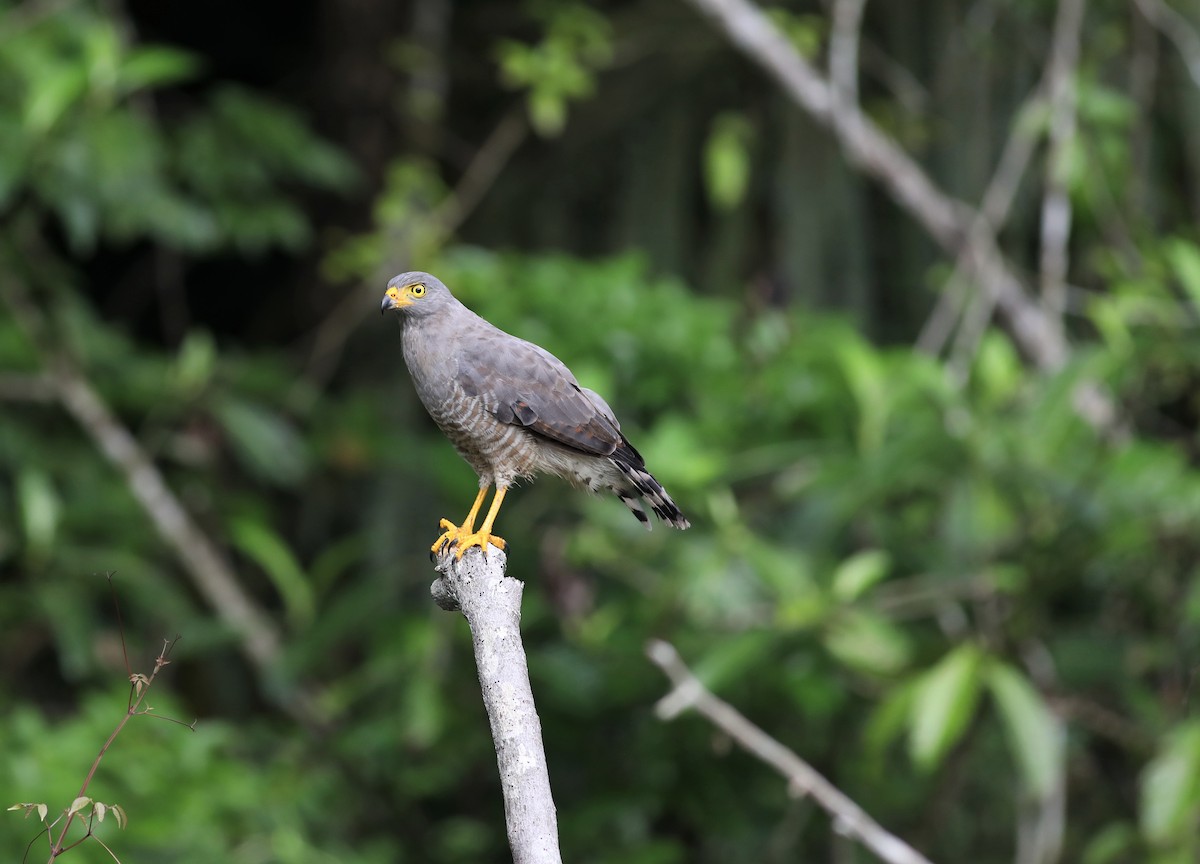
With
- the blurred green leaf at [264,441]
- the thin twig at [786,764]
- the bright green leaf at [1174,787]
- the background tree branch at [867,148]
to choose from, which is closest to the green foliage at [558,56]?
the background tree branch at [867,148]

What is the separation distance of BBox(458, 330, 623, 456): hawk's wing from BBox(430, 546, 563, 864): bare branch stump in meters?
0.31

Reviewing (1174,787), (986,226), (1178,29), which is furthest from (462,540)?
(1178,29)

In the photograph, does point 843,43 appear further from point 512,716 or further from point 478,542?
point 512,716

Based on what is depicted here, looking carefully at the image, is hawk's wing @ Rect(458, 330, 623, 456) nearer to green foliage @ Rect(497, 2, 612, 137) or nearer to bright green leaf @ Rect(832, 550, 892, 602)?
bright green leaf @ Rect(832, 550, 892, 602)

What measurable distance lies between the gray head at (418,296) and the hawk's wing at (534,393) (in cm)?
7

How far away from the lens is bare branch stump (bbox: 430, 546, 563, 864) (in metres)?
1.43

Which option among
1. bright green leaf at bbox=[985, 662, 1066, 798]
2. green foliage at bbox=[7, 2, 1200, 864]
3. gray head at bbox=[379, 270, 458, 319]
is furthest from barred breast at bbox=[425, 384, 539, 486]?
bright green leaf at bbox=[985, 662, 1066, 798]

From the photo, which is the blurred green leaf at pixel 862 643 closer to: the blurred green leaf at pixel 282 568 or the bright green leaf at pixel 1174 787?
the bright green leaf at pixel 1174 787

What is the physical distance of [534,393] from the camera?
2.02m

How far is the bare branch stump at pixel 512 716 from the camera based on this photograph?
1.43m

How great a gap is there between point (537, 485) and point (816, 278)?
5.21 ft

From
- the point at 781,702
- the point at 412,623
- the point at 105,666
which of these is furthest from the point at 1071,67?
the point at 105,666

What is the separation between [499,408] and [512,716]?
0.58 meters

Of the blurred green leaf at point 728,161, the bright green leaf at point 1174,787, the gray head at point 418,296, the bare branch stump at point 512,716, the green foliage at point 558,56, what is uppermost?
the green foliage at point 558,56
